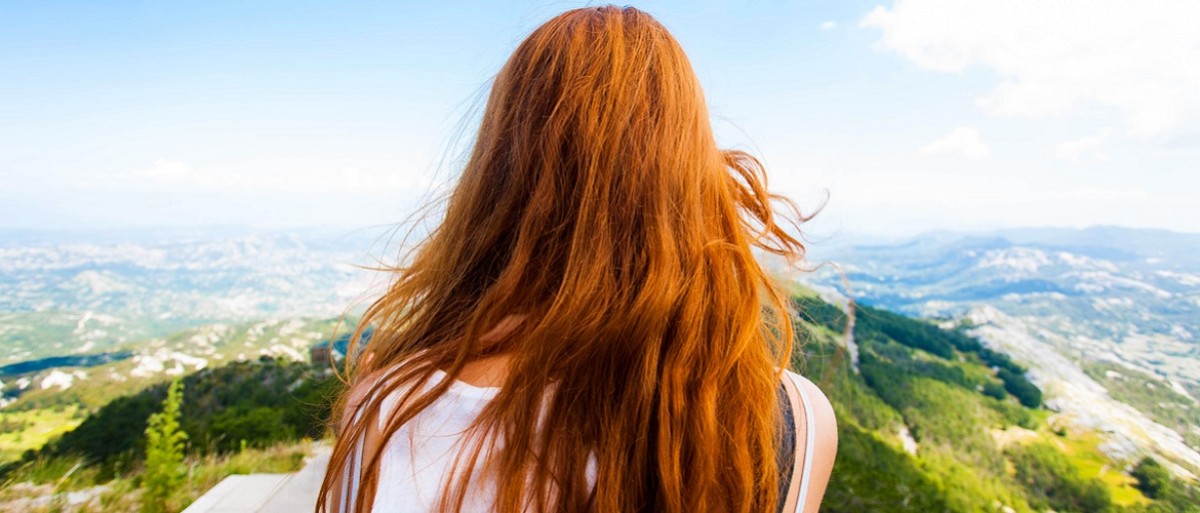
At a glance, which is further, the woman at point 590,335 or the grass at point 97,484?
the grass at point 97,484

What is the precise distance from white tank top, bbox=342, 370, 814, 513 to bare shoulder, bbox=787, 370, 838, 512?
0.55 meters

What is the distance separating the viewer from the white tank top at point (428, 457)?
75 centimetres

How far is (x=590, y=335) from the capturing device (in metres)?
0.84

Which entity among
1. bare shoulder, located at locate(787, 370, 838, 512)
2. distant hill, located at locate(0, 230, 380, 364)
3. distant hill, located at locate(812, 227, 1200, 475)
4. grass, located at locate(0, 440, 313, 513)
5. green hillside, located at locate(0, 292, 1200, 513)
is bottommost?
distant hill, located at locate(0, 230, 380, 364)

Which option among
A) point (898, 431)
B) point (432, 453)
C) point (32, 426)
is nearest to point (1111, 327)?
point (898, 431)

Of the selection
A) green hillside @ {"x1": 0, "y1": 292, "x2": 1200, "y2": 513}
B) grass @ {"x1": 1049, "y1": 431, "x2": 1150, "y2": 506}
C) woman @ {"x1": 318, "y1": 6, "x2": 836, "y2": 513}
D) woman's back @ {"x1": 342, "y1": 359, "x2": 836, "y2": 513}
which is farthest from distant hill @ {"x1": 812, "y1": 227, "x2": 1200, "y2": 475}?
woman's back @ {"x1": 342, "y1": 359, "x2": 836, "y2": 513}

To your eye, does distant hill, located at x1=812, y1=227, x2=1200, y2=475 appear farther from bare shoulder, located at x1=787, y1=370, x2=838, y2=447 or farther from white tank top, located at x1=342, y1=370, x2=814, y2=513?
white tank top, located at x1=342, y1=370, x2=814, y2=513

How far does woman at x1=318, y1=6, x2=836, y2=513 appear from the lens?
78cm

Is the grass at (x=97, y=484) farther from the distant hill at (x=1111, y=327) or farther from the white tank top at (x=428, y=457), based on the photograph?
the distant hill at (x=1111, y=327)

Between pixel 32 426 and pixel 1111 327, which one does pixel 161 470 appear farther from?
pixel 1111 327

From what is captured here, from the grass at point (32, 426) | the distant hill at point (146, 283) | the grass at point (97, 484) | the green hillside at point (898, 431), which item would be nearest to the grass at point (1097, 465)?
the green hillside at point (898, 431)

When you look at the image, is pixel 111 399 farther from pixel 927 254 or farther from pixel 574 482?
pixel 927 254

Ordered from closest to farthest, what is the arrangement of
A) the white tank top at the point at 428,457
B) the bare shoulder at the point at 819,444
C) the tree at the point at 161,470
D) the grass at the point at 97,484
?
the white tank top at the point at 428,457 → the bare shoulder at the point at 819,444 → the grass at the point at 97,484 → the tree at the point at 161,470

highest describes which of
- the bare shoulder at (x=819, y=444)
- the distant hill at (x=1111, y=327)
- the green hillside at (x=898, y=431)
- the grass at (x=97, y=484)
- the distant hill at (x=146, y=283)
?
the bare shoulder at (x=819, y=444)
